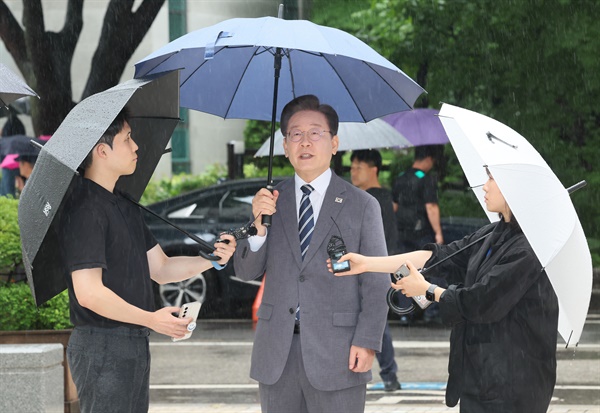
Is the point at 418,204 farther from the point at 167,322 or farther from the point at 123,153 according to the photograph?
the point at 167,322

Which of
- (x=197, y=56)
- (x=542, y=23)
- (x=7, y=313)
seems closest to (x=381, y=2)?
(x=542, y=23)

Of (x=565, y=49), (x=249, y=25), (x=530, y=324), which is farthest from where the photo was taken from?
(x=565, y=49)

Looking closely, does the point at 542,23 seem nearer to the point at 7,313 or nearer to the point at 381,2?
the point at 381,2

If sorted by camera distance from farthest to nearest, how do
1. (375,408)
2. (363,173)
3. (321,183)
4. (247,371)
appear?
(247,371) → (363,173) → (375,408) → (321,183)

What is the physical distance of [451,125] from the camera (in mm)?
5566

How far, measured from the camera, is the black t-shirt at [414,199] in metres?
12.8

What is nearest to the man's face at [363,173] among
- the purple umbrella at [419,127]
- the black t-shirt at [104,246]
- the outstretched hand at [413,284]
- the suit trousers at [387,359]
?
the suit trousers at [387,359]

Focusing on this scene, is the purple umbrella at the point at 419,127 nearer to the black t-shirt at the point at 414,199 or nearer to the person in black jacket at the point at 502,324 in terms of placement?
the black t-shirt at the point at 414,199

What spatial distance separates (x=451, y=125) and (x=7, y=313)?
3960mm

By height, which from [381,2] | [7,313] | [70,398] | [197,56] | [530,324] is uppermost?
[381,2]

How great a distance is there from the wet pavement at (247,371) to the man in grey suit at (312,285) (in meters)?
3.82

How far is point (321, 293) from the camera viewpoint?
5.42m

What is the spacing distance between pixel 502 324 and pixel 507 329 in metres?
0.03

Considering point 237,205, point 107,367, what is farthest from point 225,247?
point 237,205
